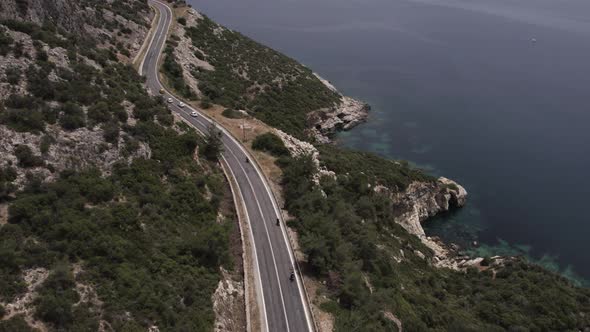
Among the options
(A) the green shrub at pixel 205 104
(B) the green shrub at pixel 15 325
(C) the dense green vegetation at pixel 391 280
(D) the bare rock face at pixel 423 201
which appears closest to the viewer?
(B) the green shrub at pixel 15 325

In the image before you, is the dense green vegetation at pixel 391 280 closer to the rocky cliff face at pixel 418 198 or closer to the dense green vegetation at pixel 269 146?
the dense green vegetation at pixel 269 146

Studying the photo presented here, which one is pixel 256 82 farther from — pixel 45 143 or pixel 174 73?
pixel 45 143

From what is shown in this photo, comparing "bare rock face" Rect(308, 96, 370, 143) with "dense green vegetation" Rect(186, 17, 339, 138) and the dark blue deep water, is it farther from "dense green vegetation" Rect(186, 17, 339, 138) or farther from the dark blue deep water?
the dark blue deep water

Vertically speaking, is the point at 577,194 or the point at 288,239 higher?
the point at 577,194

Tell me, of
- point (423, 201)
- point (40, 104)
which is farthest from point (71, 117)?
point (423, 201)

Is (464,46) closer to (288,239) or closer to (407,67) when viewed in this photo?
(407,67)

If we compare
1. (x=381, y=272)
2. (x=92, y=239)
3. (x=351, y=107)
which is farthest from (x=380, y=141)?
(x=92, y=239)

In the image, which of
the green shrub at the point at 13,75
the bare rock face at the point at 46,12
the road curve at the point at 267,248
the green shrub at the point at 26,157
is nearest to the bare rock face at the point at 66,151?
the green shrub at the point at 26,157
